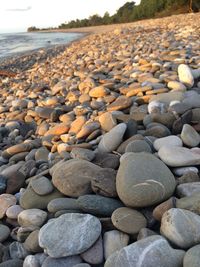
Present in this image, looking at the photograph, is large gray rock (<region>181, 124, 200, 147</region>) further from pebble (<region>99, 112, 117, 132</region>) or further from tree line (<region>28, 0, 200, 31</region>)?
tree line (<region>28, 0, 200, 31</region>)

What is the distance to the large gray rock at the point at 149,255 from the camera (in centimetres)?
177

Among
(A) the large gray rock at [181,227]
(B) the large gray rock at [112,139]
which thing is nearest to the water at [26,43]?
(B) the large gray rock at [112,139]

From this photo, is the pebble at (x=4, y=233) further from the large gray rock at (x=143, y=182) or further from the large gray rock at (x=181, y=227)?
the large gray rock at (x=181, y=227)

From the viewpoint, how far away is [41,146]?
3834 millimetres

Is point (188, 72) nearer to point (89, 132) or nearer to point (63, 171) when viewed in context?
point (89, 132)

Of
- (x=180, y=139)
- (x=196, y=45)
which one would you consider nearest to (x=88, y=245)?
(x=180, y=139)

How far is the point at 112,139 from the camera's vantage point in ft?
9.89

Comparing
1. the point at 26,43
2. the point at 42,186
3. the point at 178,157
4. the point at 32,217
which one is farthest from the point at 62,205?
the point at 26,43

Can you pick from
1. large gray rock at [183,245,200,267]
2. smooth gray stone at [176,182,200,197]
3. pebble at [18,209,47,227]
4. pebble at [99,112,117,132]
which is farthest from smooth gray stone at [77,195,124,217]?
pebble at [99,112,117,132]

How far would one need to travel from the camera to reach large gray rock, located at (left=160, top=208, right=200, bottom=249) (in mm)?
1875

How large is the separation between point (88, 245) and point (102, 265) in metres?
0.13

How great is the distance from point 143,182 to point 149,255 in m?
0.50

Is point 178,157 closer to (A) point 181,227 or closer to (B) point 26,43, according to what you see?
(A) point 181,227

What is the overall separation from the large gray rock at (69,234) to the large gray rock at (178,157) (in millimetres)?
721
